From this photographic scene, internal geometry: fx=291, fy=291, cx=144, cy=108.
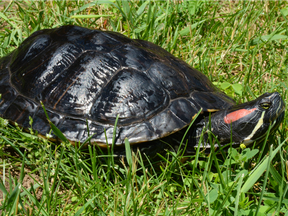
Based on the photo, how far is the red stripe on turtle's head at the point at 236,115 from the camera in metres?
2.66

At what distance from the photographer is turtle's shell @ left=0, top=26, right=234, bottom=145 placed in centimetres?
260

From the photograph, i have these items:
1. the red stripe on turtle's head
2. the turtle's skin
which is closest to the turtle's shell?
the turtle's skin

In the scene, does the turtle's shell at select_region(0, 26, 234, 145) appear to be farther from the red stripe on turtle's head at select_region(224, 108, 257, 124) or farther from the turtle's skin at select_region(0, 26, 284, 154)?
the red stripe on turtle's head at select_region(224, 108, 257, 124)

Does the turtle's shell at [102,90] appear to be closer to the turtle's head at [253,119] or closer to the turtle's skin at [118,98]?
the turtle's skin at [118,98]

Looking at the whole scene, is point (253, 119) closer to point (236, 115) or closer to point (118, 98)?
point (236, 115)

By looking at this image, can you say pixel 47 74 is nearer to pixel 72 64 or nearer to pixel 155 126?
pixel 72 64

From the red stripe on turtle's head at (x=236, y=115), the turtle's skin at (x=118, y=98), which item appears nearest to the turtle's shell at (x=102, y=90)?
the turtle's skin at (x=118, y=98)

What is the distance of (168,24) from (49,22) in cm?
179

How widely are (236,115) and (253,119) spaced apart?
0.15m

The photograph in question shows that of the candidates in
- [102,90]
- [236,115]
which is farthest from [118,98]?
[236,115]

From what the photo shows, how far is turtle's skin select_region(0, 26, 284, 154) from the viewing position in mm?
2602

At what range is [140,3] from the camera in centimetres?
469

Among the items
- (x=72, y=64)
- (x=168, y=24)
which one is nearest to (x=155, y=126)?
(x=72, y=64)

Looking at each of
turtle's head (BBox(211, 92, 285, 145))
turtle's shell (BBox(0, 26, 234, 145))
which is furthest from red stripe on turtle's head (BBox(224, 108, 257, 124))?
turtle's shell (BBox(0, 26, 234, 145))
